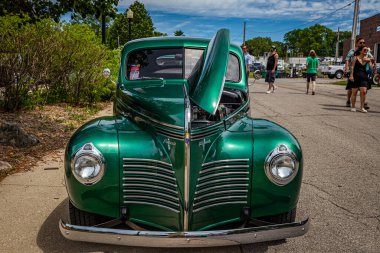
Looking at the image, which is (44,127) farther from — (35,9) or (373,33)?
→ (373,33)

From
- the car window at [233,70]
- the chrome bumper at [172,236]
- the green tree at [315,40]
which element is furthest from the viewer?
the green tree at [315,40]

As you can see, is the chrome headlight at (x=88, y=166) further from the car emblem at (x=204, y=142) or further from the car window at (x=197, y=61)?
the car window at (x=197, y=61)

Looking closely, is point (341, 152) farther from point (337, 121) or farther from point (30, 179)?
point (30, 179)

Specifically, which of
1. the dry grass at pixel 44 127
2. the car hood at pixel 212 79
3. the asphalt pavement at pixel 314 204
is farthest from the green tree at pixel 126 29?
the car hood at pixel 212 79

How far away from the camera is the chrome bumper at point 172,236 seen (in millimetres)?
2156

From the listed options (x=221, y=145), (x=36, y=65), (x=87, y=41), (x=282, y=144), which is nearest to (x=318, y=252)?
(x=282, y=144)

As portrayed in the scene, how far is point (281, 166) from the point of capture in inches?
97.0

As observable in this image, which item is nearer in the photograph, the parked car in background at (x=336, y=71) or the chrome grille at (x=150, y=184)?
the chrome grille at (x=150, y=184)

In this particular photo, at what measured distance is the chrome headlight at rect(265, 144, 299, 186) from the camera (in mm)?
2439

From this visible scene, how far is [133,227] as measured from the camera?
8.06ft

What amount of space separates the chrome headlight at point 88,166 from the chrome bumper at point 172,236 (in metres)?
0.32

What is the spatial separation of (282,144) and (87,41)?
23.4 ft

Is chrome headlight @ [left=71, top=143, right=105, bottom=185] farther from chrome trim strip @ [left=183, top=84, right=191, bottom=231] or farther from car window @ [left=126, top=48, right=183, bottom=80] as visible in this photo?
car window @ [left=126, top=48, right=183, bottom=80]

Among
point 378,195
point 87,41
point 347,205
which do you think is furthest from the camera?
point 87,41
